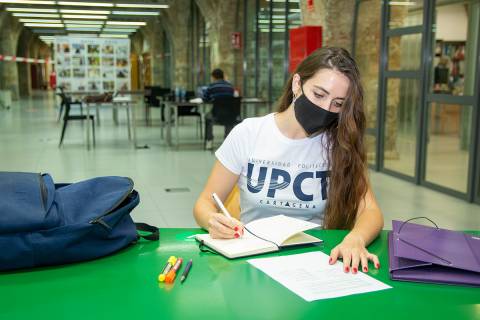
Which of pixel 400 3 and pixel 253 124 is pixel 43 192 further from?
pixel 400 3

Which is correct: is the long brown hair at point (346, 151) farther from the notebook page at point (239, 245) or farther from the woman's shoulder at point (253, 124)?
the notebook page at point (239, 245)

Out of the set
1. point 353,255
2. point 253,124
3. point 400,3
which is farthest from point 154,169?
point 353,255

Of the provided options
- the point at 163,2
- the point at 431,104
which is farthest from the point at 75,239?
the point at 163,2

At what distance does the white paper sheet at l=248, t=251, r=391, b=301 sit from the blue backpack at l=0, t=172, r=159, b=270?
0.40 meters

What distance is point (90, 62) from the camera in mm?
12500

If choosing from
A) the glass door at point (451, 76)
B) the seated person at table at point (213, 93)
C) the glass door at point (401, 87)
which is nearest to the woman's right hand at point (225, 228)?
the glass door at point (451, 76)

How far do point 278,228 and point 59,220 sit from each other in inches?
26.3

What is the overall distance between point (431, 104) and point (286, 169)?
4405 mm

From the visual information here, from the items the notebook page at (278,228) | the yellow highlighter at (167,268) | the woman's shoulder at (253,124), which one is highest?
the woman's shoulder at (253,124)

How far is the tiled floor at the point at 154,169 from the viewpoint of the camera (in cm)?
466

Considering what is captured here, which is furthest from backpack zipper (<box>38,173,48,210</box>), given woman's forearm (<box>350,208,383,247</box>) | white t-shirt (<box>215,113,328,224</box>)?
woman's forearm (<box>350,208,383,247</box>)

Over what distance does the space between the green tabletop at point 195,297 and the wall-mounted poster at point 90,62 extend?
38.6 ft

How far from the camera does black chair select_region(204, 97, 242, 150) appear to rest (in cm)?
816

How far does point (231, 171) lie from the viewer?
2.07 m
